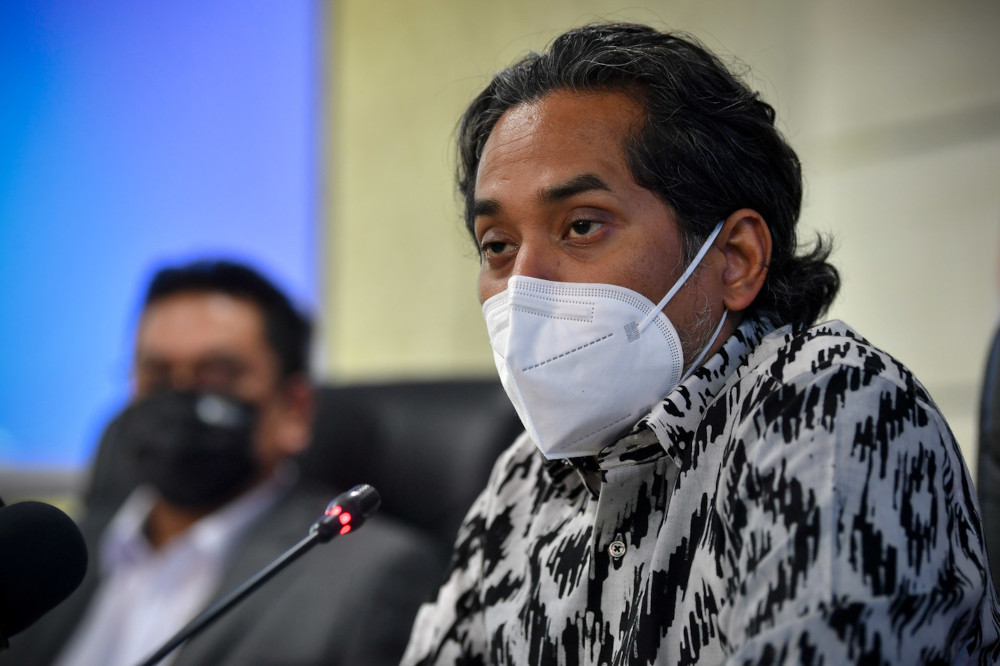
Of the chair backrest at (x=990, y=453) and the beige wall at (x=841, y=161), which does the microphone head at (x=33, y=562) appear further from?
the beige wall at (x=841, y=161)

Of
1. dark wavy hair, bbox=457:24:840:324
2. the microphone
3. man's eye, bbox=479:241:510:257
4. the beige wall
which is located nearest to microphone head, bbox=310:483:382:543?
the microphone

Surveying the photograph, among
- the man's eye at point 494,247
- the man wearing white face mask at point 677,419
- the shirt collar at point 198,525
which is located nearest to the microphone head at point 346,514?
the man wearing white face mask at point 677,419

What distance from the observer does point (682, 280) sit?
1097 mm

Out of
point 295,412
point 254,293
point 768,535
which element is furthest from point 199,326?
point 768,535

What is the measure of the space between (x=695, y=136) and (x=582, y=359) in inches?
12.7

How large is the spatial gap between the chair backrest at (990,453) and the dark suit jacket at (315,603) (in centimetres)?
108

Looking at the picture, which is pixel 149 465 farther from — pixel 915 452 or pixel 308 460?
pixel 915 452

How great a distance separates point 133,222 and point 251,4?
891mm

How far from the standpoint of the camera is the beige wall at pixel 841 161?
2.30 meters

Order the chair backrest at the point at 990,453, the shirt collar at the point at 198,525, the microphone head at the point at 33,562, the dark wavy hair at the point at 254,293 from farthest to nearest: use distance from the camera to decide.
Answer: the dark wavy hair at the point at 254,293
the shirt collar at the point at 198,525
the chair backrest at the point at 990,453
the microphone head at the point at 33,562

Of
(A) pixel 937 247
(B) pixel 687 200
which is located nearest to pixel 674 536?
(B) pixel 687 200

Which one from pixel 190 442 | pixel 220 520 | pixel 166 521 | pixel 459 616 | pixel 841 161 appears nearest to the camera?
pixel 459 616

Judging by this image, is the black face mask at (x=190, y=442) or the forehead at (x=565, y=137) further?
the black face mask at (x=190, y=442)

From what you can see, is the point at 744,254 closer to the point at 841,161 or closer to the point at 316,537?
the point at 316,537
